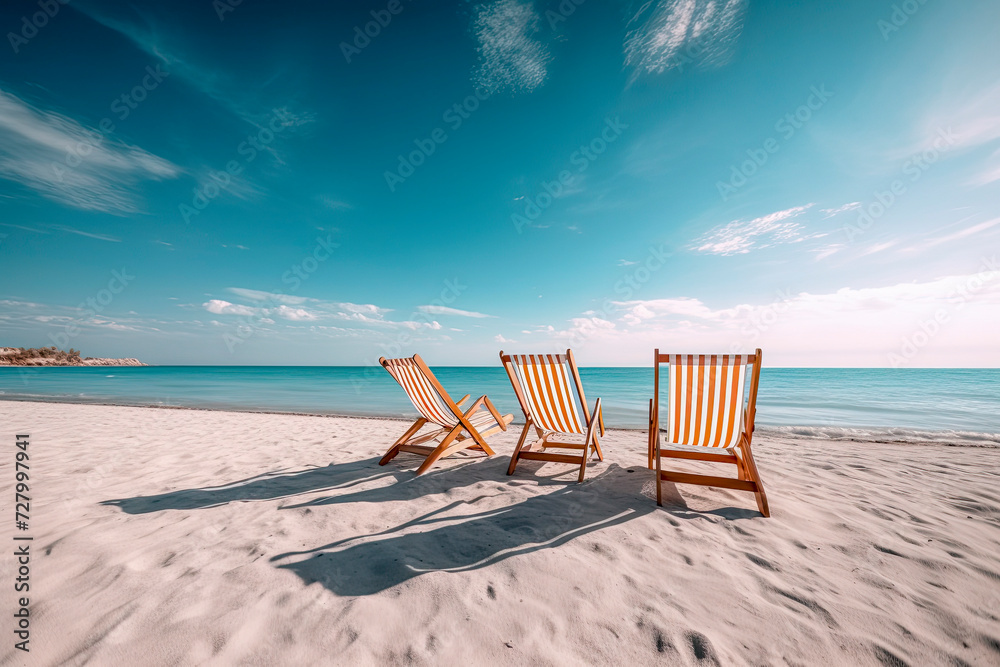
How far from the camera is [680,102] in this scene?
22.6 feet

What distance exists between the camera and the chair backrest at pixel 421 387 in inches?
158

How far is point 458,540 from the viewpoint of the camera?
229 cm

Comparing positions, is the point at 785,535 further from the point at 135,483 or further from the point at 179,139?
the point at 179,139

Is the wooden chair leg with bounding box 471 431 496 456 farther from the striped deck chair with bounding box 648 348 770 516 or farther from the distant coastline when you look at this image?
the distant coastline

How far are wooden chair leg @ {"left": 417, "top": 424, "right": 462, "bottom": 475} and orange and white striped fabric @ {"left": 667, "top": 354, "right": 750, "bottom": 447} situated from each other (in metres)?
2.19

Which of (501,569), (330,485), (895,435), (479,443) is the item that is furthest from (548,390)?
(895,435)

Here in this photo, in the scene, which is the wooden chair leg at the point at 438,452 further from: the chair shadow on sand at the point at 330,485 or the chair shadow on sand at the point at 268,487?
the chair shadow on sand at the point at 268,487

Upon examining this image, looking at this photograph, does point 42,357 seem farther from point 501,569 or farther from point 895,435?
point 895,435

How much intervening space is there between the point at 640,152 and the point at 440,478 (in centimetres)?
783

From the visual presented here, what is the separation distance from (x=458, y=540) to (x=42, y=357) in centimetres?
8957

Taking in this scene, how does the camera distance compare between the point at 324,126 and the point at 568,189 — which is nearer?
the point at 324,126

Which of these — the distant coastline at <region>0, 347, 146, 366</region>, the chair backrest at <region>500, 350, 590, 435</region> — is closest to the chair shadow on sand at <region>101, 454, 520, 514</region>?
the chair backrest at <region>500, 350, 590, 435</region>

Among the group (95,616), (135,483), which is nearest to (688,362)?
(95,616)

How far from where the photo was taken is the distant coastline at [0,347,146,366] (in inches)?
2034
